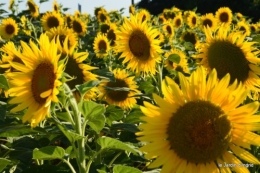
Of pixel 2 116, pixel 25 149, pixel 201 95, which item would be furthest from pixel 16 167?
pixel 201 95

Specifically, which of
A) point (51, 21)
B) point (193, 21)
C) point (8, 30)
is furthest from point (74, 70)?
point (193, 21)

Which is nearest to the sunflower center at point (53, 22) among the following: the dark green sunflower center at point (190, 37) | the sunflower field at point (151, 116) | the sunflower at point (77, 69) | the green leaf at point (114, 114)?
the dark green sunflower center at point (190, 37)

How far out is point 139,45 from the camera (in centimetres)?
382

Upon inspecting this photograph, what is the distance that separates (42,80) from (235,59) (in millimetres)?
1116

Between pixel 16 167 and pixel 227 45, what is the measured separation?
1284 millimetres

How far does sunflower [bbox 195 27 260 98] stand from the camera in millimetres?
2736

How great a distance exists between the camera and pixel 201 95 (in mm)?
1893

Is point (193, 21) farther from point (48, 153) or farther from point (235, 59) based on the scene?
point (48, 153)

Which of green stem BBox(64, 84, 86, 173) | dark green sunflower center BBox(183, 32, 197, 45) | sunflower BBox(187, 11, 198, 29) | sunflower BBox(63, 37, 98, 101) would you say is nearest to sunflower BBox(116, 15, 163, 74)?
sunflower BBox(63, 37, 98, 101)

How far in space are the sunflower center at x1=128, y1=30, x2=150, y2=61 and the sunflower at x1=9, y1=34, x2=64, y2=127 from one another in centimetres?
157

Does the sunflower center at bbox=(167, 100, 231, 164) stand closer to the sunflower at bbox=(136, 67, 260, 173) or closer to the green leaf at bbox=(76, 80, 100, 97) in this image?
the sunflower at bbox=(136, 67, 260, 173)

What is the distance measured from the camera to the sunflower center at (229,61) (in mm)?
2730

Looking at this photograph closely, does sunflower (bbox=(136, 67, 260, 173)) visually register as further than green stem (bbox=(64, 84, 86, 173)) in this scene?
No

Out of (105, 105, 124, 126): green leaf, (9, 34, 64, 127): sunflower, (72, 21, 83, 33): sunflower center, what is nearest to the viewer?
(9, 34, 64, 127): sunflower
